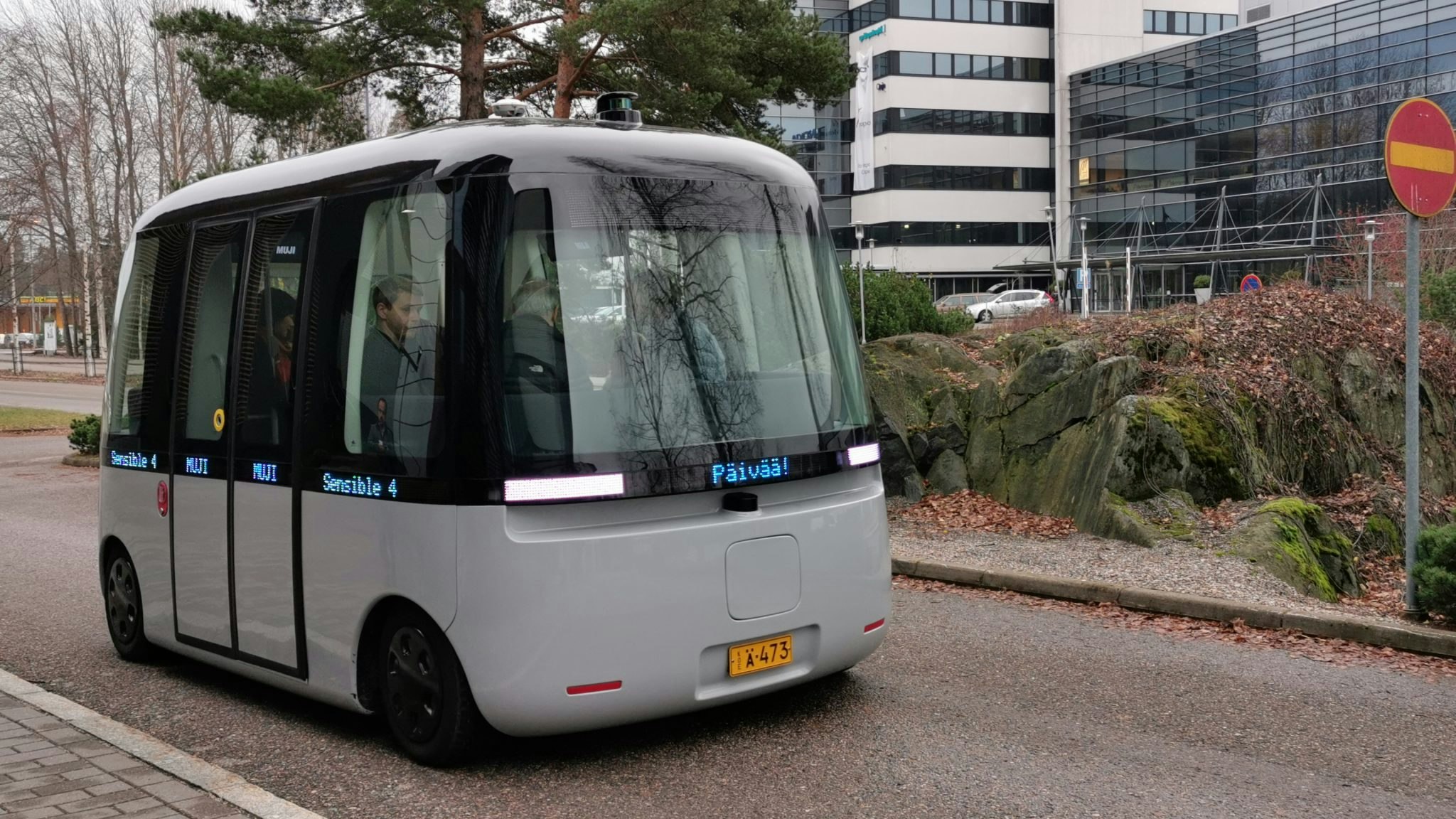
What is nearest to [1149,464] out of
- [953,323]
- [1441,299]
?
[953,323]

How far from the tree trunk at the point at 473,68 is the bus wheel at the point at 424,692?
17.6 meters

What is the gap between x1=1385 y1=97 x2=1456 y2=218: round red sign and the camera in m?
7.56

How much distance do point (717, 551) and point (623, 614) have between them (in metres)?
0.48

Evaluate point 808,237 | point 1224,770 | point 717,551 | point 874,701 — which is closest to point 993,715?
point 874,701

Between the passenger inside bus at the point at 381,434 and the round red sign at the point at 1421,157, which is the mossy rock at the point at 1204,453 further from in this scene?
the passenger inside bus at the point at 381,434

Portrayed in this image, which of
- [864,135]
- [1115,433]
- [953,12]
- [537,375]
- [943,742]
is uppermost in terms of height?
[953,12]

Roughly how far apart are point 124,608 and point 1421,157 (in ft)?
26.4

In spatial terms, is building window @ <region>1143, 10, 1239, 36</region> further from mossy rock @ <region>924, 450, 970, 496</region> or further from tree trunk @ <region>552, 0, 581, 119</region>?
mossy rock @ <region>924, 450, 970, 496</region>

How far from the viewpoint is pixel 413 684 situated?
18.4 ft

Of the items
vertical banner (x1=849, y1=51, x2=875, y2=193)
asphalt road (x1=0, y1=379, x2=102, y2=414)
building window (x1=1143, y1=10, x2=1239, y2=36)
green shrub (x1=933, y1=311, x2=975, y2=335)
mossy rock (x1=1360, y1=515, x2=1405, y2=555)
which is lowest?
mossy rock (x1=1360, y1=515, x2=1405, y2=555)

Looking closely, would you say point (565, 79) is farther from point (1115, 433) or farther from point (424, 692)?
point (424, 692)

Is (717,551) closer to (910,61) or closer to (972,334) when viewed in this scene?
(972,334)

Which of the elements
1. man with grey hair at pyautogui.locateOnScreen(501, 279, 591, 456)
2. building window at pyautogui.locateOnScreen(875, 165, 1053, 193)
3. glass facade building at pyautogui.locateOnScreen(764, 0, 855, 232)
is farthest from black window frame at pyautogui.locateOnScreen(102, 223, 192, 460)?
glass facade building at pyautogui.locateOnScreen(764, 0, 855, 232)

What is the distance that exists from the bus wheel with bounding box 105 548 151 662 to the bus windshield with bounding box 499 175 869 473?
11.9 feet
